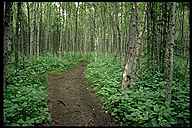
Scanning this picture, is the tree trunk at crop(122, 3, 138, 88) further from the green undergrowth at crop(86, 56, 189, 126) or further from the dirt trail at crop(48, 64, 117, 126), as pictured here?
the dirt trail at crop(48, 64, 117, 126)

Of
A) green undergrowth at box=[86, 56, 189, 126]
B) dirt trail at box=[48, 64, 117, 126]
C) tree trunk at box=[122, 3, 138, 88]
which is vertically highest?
tree trunk at box=[122, 3, 138, 88]

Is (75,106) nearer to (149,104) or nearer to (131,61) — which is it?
(131,61)

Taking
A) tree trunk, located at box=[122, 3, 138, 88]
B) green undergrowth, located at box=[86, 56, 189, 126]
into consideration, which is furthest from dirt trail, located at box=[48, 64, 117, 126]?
tree trunk, located at box=[122, 3, 138, 88]

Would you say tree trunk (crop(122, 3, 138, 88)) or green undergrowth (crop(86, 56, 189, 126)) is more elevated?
tree trunk (crop(122, 3, 138, 88))

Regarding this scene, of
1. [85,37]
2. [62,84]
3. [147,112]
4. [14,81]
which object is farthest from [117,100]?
[85,37]

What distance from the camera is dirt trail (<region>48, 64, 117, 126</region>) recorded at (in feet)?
25.7

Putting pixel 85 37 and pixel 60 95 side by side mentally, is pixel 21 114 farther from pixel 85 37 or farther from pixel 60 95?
pixel 85 37

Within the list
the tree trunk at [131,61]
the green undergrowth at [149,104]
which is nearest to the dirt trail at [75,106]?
the green undergrowth at [149,104]

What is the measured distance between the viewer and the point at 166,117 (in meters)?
6.67

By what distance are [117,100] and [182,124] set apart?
2.57 meters

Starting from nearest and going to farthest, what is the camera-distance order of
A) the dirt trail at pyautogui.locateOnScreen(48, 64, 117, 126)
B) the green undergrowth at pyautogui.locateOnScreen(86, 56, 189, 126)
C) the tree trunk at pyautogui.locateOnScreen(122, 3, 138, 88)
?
the green undergrowth at pyautogui.locateOnScreen(86, 56, 189, 126) → the dirt trail at pyautogui.locateOnScreen(48, 64, 117, 126) → the tree trunk at pyautogui.locateOnScreen(122, 3, 138, 88)

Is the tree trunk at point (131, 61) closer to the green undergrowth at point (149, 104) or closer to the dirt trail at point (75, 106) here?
the green undergrowth at point (149, 104)

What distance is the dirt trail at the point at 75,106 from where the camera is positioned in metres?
7.82

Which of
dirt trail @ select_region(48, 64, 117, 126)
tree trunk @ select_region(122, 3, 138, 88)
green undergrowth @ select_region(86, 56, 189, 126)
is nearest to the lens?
green undergrowth @ select_region(86, 56, 189, 126)
